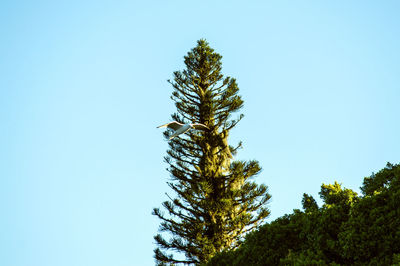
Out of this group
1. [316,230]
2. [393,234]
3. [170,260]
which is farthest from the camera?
[170,260]

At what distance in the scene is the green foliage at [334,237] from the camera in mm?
5355

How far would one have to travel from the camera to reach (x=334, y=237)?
20.6ft

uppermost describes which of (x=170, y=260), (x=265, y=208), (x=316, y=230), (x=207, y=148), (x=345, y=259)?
(x=207, y=148)

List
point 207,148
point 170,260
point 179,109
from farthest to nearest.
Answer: point 179,109
point 207,148
point 170,260

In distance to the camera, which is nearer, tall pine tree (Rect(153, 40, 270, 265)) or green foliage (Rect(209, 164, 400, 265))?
green foliage (Rect(209, 164, 400, 265))

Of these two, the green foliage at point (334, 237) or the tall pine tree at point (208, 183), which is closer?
the green foliage at point (334, 237)

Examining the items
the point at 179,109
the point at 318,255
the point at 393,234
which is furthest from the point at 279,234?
the point at 179,109

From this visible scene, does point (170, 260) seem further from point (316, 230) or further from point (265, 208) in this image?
point (316, 230)

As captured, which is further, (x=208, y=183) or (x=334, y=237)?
(x=208, y=183)

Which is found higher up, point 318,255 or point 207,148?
point 207,148

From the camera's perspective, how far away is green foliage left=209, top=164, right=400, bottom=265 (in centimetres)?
536

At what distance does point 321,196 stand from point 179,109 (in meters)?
Result: 6.75

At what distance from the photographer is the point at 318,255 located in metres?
5.80

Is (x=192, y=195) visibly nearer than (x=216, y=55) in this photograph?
Yes
